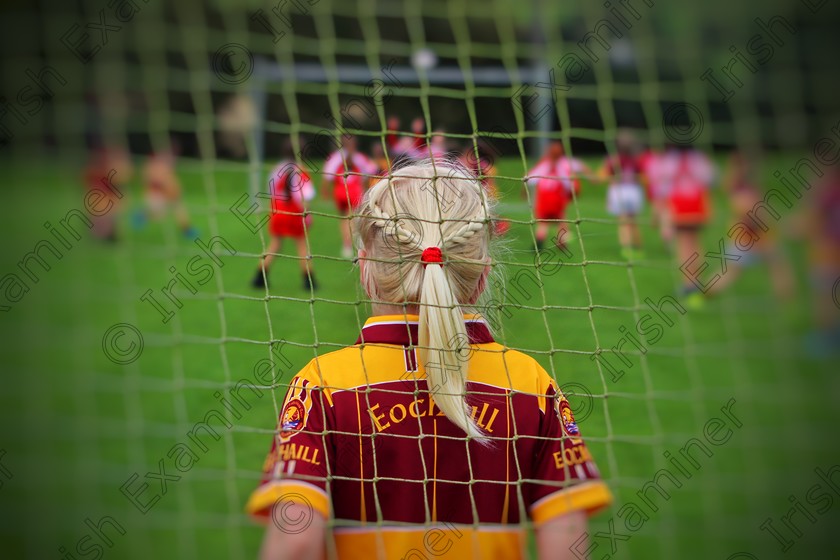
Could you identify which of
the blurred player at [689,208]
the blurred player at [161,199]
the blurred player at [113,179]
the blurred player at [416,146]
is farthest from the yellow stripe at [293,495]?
the blurred player at [113,179]

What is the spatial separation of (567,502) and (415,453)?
0.91 ft

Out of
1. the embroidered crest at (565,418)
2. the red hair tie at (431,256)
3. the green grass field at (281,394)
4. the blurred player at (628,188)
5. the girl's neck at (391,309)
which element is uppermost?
the blurred player at (628,188)

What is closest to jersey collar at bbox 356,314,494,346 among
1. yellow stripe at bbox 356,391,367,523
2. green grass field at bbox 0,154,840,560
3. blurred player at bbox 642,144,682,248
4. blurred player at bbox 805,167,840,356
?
yellow stripe at bbox 356,391,367,523

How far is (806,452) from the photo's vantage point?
11.7 ft

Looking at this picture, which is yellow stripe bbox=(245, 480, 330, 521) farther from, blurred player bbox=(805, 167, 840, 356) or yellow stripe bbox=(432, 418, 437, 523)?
blurred player bbox=(805, 167, 840, 356)

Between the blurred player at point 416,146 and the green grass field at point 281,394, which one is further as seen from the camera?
the green grass field at point 281,394

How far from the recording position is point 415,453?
1.37m

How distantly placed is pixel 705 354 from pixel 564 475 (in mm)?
3190

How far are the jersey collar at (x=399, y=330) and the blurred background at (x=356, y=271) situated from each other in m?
0.25

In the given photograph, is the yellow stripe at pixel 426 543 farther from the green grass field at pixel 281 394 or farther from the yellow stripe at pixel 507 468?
the green grass field at pixel 281 394

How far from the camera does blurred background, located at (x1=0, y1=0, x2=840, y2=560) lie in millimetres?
2926

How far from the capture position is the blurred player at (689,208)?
5629mm

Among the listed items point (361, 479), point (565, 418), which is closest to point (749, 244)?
point (565, 418)

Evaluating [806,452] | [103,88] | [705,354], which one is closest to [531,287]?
[705,354]
